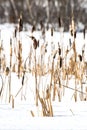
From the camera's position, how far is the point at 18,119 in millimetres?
1550

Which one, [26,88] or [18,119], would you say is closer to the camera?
[18,119]

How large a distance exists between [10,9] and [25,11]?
460mm

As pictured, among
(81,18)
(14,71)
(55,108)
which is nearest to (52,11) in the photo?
(81,18)

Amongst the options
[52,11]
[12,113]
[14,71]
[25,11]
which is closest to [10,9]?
[25,11]

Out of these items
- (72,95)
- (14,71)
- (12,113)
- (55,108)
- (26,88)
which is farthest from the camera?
(14,71)

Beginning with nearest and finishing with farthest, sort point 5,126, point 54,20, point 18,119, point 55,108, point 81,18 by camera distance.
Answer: point 5,126, point 18,119, point 55,108, point 54,20, point 81,18

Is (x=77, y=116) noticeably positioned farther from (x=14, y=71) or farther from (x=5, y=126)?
(x=14, y=71)

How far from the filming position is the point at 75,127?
4.63ft

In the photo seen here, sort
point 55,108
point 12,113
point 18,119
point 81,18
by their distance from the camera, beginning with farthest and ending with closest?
point 81,18, point 55,108, point 12,113, point 18,119

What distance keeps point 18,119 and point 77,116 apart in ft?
0.81

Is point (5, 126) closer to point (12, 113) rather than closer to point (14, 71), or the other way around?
point (12, 113)

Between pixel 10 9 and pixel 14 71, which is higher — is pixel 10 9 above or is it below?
above

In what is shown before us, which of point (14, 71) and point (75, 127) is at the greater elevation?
point (14, 71)

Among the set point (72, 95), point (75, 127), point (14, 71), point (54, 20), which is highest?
point (54, 20)
